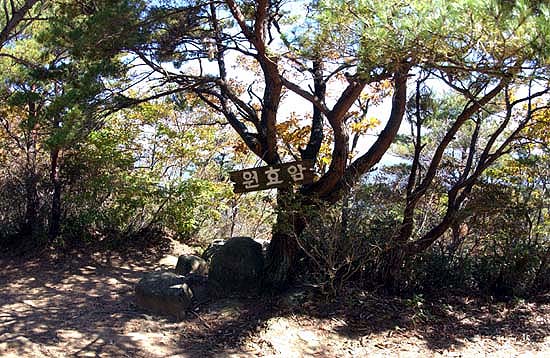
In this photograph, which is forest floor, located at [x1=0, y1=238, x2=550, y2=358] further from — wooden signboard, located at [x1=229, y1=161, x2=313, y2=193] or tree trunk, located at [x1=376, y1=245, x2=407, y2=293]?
wooden signboard, located at [x1=229, y1=161, x2=313, y2=193]

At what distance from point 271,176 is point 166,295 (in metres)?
1.77

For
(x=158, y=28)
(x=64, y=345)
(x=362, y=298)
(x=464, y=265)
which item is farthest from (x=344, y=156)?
(x=64, y=345)

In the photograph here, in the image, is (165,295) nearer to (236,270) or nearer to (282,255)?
(236,270)

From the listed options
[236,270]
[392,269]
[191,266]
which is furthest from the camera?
[191,266]

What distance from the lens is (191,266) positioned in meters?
6.84

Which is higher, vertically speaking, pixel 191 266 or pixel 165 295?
pixel 191 266

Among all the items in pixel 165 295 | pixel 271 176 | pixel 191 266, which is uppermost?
pixel 271 176

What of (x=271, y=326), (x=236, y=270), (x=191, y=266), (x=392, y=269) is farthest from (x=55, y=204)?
→ (x=392, y=269)

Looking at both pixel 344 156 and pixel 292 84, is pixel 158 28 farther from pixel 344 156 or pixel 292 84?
pixel 344 156

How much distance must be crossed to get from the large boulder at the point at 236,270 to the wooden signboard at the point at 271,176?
104cm

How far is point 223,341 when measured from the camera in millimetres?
5113

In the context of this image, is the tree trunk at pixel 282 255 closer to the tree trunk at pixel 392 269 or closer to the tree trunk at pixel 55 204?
the tree trunk at pixel 392 269

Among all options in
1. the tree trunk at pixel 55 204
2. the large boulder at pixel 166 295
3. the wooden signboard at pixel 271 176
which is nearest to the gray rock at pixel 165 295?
the large boulder at pixel 166 295

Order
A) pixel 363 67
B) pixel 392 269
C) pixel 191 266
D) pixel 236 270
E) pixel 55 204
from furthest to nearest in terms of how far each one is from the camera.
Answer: pixel 55 204 < pixel 191 266 < pixel 236 270 < pixel 392 269 < pixel 363 67
